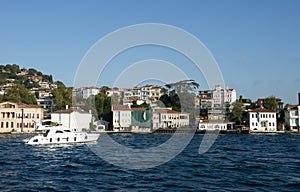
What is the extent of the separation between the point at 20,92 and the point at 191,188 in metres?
100

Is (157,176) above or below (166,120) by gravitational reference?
below

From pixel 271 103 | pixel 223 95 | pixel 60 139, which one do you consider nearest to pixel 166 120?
pixel 271 103

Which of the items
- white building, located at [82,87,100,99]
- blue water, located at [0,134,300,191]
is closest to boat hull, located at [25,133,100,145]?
blue water, located at [0,134,300,191]

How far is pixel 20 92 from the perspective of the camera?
110 m

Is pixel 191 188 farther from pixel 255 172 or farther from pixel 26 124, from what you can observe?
pixel 26 124

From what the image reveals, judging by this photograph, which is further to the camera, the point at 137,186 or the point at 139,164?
the point at 139,164

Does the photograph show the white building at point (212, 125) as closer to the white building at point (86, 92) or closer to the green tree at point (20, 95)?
the white building at point (86, 92)

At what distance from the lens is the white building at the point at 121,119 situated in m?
97.9

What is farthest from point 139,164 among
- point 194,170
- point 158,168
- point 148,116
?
point 148,116

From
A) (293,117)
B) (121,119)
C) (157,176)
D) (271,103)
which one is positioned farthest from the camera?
(271,103)

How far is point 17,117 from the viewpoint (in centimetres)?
8238

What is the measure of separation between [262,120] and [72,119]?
1755 inches

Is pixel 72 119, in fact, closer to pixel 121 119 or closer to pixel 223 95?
pixel 121 119

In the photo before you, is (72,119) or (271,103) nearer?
(72,119)
